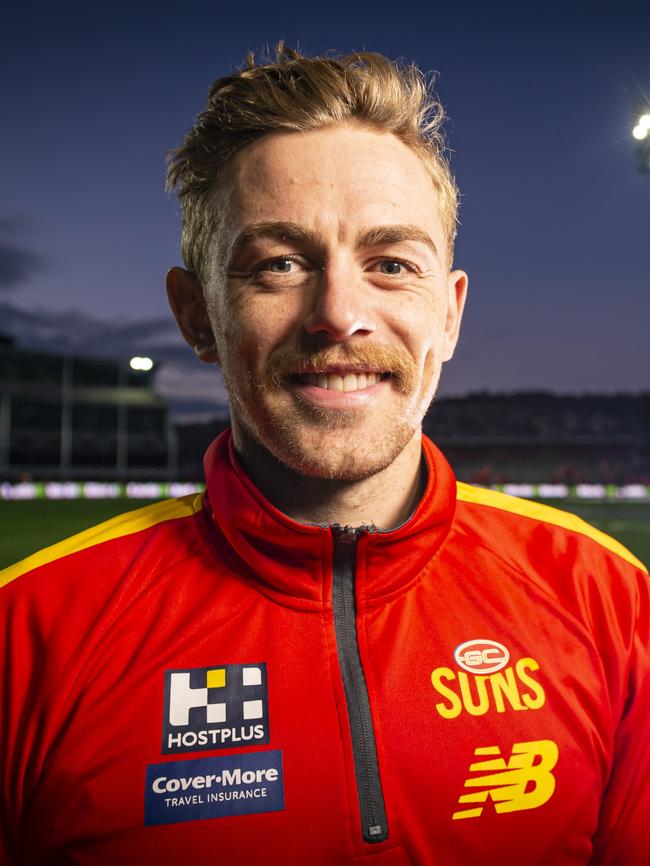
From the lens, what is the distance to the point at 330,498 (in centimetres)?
178

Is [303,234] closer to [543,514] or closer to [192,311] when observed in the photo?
[192,311]

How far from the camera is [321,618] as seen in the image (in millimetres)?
1705

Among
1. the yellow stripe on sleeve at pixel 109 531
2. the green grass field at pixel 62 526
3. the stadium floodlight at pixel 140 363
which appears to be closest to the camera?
the yellow stripe on sleeve at pixel 109 531

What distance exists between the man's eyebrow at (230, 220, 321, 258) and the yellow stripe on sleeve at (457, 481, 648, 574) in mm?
1024

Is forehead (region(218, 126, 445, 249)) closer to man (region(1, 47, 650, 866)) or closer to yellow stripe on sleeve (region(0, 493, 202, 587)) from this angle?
man (region(1, 47, 650, 866))

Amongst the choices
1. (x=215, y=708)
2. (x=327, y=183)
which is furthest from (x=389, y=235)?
(x=215, y=708)

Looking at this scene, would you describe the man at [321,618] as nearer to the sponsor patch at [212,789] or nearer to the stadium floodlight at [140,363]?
the sponsor patch at [212,789]

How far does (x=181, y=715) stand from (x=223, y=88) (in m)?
1.71

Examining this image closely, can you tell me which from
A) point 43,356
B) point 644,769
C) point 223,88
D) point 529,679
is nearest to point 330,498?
point 529,679

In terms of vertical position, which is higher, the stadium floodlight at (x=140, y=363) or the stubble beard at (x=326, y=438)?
the stadium floodlight at (x=140, y=363)

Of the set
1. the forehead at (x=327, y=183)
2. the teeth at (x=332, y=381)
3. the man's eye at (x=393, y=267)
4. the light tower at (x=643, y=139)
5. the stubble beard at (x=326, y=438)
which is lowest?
the stubble beard at (x=326, y=438)

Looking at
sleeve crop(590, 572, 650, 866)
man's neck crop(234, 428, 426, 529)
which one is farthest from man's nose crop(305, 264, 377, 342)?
sleeve crop(590, 572, 650, 866)

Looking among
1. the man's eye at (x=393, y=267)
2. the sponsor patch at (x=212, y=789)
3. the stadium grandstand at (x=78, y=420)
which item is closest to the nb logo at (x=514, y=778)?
the sponsor patch at (x=212, y=789)

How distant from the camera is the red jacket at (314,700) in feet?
4.91
